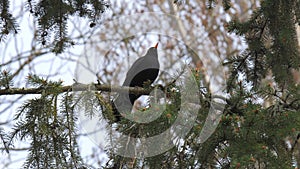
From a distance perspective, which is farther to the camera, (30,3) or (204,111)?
(30,3)

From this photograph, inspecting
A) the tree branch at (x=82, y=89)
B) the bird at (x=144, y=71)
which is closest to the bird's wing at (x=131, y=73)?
the bird at (x=144, y=71)

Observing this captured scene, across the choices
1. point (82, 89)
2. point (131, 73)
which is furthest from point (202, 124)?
point (131, 73)

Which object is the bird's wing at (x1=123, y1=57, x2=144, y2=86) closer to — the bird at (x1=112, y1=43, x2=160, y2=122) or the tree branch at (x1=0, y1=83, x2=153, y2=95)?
the bird at (x1=112, y1=43, x2=160, y2=122)

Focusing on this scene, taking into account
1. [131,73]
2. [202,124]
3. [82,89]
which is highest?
[131,73]

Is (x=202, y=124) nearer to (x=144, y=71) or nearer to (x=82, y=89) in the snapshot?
(x=82, y=89)

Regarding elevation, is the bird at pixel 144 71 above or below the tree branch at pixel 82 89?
above

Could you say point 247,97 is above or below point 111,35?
below

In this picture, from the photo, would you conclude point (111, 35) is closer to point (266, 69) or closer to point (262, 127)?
point (266, 69)

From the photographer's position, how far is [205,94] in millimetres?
2369

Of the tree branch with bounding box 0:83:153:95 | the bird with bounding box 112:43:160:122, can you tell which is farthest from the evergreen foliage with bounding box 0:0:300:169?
the bird with bounding box 112:43:160:122

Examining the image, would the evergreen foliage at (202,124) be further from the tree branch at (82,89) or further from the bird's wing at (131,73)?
the bird's wing at (131,73)

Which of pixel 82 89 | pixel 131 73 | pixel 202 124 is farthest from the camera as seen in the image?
pixel 131 73

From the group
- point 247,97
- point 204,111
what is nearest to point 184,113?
point 204,111

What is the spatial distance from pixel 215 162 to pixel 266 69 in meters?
0.91
